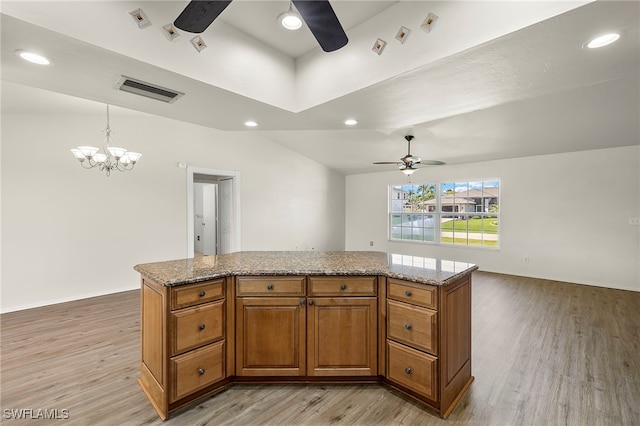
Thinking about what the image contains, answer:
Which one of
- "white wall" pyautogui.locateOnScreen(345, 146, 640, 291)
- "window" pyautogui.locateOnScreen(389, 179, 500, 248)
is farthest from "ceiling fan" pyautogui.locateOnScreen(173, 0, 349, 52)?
"window" pyautogui.locateOnScreen(389, 179, 500, 248)

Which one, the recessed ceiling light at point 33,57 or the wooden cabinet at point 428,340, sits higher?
the recessed ceiling light at point 33,57

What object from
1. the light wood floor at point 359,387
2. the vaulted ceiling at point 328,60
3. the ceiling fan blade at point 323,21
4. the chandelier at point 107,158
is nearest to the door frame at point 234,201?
the chandelier at point 107,158

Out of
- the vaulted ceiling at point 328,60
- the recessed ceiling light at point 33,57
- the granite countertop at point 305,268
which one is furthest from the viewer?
the granite countertop at point 305,268

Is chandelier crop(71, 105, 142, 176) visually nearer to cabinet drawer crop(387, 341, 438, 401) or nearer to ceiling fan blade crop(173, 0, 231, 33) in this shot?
ceiling fan blade crop(173, 0, 231, 33)

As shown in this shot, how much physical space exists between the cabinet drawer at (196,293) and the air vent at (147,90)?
1552mm

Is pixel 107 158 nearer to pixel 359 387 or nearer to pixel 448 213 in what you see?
pixel 359 387

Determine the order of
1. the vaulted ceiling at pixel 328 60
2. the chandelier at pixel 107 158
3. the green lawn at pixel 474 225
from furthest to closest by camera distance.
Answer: the green lawn at pixel 474 225
the chandelier at pixel 107 158
the vaulted ceiling at pixel 328 60

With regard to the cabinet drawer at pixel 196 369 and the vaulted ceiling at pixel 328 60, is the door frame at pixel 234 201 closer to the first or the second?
the vaulted ceiling at pixel 328 60

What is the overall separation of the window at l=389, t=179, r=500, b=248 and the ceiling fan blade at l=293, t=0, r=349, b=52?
5728 mm

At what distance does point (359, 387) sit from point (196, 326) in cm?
126

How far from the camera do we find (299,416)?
1.82m

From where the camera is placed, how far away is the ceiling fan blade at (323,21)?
1.30m

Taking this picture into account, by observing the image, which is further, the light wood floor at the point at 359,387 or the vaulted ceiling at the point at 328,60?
the light wood floor at the point at 359,387

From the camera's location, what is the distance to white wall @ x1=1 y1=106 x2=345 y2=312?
12.2 feet
